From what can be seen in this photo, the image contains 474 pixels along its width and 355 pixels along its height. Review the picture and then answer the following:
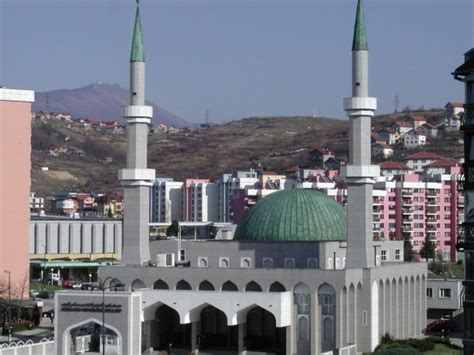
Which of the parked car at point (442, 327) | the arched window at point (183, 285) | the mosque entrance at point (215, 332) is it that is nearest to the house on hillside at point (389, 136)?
the parked car at point (442, 327)

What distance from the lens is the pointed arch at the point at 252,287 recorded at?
4581 centimetres

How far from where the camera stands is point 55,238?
97.9 m

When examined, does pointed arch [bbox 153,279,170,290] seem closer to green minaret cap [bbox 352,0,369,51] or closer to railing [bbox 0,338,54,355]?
railing [bbox 0,338,54,355]

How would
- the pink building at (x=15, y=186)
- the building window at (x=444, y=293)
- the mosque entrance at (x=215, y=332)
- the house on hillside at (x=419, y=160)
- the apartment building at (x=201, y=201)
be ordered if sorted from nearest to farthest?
the mosque entrance at (x=215, y=332)
the building window at (x=444, y=293)
the pink building at (x=15, y=186)
the house on hillside at (x=419, y=160)
the apartment building at (x=201, y=201)

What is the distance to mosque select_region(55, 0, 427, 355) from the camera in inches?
1740

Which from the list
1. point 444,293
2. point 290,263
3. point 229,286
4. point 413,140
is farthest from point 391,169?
point 229,286

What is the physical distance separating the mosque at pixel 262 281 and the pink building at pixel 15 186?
19583 mm

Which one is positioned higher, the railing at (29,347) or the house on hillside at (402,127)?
the house on hillside at (402,127)

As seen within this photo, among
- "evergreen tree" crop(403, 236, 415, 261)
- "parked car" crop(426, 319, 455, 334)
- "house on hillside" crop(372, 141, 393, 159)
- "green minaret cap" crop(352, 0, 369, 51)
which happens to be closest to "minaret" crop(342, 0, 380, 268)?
"green minaret cap" crop(352, 0, 369, 51)

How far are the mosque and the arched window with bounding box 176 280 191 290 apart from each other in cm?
5

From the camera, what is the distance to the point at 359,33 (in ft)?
155

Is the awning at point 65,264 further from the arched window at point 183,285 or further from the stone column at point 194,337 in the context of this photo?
the stone column at point 194,337

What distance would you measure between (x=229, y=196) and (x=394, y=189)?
33713 millimetres

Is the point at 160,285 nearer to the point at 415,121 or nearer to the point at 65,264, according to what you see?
the point at 65,264
